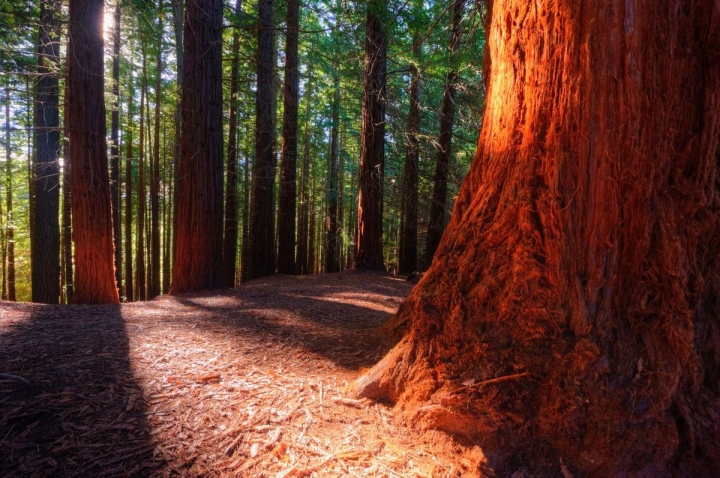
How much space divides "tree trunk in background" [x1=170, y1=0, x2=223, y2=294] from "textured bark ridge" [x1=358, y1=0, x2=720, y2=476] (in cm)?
572

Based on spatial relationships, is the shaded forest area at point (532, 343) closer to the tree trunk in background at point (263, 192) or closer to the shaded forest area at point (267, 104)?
the shaded forest area at point (267, 104)

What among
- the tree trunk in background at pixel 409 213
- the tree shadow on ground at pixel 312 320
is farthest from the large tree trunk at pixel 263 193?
the tree trunk in background at pixel 409 213

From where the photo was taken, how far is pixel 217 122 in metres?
6.80

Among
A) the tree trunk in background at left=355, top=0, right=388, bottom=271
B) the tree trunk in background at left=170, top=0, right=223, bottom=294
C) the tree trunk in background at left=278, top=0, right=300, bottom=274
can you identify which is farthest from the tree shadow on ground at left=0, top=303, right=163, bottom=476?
the tree trunk in background at left=278, top=0, right=300, bottom=274

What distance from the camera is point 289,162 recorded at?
11.0 metres

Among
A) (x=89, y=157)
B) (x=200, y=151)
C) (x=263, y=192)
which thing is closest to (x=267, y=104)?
(x=263, y=192)

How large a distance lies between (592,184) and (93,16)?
25.8 feet

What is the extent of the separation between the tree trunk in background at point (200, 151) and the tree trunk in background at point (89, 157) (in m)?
1.16

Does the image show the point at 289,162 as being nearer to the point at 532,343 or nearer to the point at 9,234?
the point at 532,343

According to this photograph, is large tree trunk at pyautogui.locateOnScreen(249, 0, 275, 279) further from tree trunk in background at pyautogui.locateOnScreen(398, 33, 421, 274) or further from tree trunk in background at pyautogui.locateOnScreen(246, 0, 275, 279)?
tree trunk in background at pyautogui.locateOnScreen(398, 33, 421, 274)

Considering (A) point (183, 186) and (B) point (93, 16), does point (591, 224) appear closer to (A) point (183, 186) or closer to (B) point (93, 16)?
(A) point (183, 186)

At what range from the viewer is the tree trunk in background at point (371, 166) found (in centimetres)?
937

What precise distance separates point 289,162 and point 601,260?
9.89 metres

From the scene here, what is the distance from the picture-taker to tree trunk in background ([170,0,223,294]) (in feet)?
21.4
